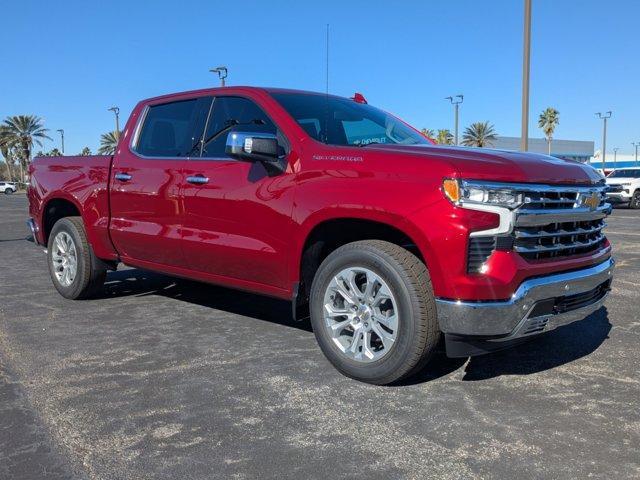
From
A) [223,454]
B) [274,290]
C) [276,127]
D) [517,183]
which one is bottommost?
[223,454]

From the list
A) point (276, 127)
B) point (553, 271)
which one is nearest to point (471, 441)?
point (553, 271)

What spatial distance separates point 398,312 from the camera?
352cm

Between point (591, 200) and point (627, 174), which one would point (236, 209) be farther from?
point (627, 174)

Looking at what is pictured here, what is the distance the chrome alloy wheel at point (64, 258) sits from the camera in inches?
243

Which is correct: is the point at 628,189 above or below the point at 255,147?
below

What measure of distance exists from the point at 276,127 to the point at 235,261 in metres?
1.02

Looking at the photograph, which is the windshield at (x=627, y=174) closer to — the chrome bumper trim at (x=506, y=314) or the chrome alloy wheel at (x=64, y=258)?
the chrome alloy wheel at (x=64, y=258)

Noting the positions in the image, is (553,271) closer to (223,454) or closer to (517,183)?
(517,183)

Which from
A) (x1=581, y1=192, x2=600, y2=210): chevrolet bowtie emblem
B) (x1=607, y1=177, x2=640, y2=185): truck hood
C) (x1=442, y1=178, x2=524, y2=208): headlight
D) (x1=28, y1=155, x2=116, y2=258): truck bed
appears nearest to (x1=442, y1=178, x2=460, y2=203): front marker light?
(x1=442, y1=178, x2=524, y2=208): headlight

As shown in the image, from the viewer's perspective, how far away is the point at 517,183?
11.0 ft

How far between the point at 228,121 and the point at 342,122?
36.1 inches

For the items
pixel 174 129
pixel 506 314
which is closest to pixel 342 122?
pixel 174 129

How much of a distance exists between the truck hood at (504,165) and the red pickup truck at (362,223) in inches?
0.5

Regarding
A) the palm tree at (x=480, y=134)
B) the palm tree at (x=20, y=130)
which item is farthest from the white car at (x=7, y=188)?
the palm tree at (x=480, y=134)
